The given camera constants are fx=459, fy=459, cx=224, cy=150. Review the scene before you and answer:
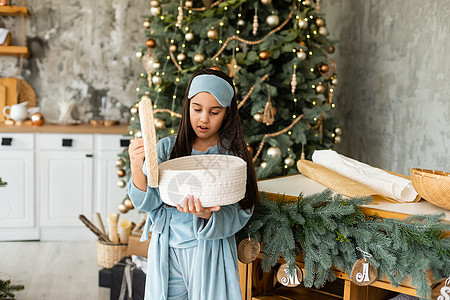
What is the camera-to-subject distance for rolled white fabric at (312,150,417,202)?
159 cm

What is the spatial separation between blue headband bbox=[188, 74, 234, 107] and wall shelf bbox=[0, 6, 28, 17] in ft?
11.3

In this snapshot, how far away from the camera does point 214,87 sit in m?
1.44

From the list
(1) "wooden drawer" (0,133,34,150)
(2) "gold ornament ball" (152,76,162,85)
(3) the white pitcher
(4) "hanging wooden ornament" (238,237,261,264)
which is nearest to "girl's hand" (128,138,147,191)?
(4) "hanging wooden ornament" (238,237,261,264)

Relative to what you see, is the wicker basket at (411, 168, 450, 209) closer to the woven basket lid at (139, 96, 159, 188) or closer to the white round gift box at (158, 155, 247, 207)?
the white round gift box at (158, 155, 247, 207)

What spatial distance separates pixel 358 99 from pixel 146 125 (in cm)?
292

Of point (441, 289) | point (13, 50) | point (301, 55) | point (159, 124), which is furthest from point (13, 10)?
point (441, 289)

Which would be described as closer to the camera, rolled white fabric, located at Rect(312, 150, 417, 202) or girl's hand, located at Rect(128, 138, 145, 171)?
girl's hand, located at Rect(128, 138, 145, 171)

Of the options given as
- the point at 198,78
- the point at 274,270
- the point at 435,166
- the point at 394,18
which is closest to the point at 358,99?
the point at 394,18

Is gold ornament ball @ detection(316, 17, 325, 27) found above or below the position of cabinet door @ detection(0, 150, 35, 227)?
above

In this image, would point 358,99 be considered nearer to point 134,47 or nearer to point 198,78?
point 134,47

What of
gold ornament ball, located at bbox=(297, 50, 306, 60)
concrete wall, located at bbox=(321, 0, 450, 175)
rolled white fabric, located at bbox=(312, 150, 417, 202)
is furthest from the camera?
gold ornament ball, located at bbox=(297, 50, 306, 60)

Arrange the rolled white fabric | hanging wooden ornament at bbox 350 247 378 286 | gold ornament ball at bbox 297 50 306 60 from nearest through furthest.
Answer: hanging wooden ornament at bbox 350 247 378 286 → the rolled white fabric → gold ornament ball at bbox 297 50 306 60

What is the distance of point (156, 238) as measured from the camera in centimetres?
149

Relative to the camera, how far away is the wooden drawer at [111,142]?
13.3ft
